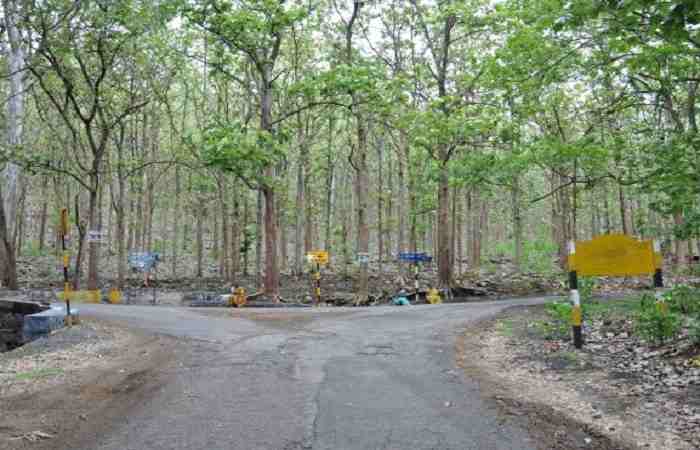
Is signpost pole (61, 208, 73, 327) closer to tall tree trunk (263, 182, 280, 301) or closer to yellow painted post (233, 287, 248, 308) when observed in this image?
yellow painted post (233, 287, 248, 308)

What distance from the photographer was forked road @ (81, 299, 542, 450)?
4191 millimetres

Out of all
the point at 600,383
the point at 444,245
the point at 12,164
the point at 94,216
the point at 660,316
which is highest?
the point at 12,164

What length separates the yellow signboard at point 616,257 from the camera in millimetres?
7320

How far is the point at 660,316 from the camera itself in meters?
6.76

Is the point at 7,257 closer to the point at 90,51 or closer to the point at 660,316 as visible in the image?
the point at 90,51

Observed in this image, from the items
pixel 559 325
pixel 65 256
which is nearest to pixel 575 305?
pixel 559 325

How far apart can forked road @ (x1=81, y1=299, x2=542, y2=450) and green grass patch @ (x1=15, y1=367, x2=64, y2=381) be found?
4.78ft


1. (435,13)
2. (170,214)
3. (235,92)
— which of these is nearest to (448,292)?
(435,13)

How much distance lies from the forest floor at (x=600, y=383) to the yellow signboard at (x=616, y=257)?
1.00 m

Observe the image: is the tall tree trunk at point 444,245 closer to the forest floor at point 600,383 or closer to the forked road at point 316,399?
the forked road at point 316,399

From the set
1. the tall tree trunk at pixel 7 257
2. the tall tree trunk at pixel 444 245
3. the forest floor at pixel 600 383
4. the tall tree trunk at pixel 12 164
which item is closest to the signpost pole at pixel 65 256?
the forest floor at pixel 600 383

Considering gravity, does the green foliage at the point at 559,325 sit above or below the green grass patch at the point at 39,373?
above

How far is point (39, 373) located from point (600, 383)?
6.43 metres

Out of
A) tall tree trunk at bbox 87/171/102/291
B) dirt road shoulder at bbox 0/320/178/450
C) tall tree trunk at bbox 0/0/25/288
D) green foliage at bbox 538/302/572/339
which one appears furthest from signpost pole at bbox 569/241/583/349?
tall tree trunk at bbox 0/0/25/288
